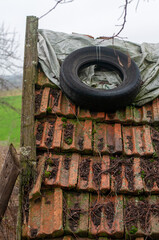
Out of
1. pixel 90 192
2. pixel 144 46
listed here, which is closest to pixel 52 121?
pixel 90 192

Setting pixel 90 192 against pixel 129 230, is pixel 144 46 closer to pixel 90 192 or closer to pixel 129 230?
pixel 90 192

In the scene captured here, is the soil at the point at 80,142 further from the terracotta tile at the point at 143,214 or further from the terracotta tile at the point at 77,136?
the terracotta tile at the point at 143,214

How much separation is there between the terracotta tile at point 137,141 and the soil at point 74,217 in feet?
2.90

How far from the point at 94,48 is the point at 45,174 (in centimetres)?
212

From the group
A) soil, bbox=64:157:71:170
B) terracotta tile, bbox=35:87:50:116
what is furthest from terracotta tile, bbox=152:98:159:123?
terracotta tile, bbox=35:87:50:116

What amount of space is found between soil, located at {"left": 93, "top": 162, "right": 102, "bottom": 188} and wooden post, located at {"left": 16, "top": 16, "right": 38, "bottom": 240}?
72 cm

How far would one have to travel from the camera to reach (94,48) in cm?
371

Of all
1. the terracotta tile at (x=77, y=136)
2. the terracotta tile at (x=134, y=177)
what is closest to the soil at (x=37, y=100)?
the terracotta tile at (x=77, y=136)

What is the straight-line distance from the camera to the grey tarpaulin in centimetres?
351

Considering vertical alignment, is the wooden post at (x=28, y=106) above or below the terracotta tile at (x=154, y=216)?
above

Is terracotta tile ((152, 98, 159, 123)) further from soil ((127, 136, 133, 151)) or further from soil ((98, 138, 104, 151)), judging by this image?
soil ((98, 138, 104, 151))

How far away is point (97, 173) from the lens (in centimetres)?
271

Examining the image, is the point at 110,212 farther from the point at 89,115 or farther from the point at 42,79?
the point at 42,79

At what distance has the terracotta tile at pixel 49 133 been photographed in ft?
9.62
